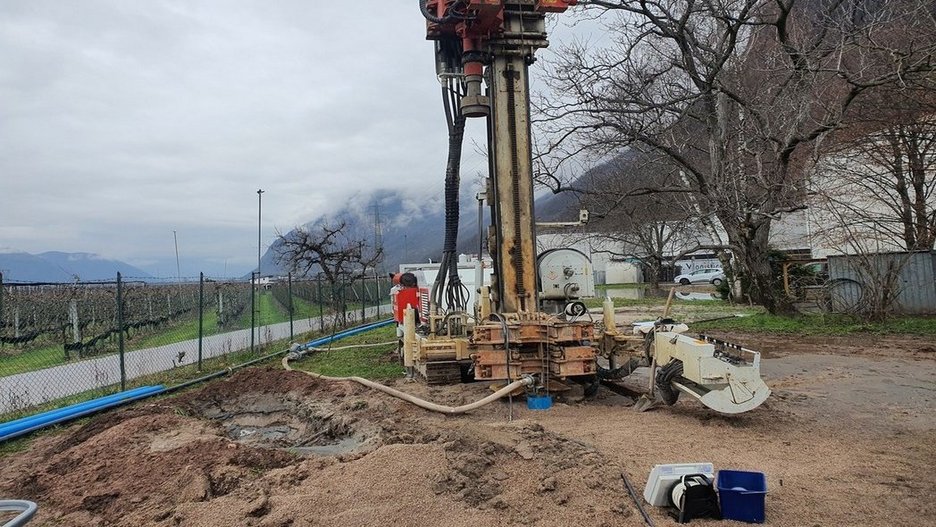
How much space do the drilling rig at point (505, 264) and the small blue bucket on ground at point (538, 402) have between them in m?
0.13

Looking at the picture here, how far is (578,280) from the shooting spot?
8.20 meters

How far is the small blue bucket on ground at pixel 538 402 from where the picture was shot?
677 cm

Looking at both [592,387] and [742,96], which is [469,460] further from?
[742,96]

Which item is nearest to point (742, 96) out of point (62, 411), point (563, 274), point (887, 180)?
point (887, 180)

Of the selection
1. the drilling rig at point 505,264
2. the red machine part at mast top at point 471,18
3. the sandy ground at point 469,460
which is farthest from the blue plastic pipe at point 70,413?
the red machine part at mast top at point 471,18

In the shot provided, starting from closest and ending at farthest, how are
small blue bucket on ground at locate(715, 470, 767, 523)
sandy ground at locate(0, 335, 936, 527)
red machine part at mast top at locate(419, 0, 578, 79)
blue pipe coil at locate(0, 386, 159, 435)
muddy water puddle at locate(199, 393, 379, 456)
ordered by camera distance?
small blue bucket on ground at locate(715, 470, 767, 523) < sandy ground at locate(0, 335, 936, 527) < muddy water puddle at locate(199, 393, 379, 456) < blue pipe coil at locate(0, 386, 159, 435) < red machine part at mast top at locate(419, 0, 578, 79)

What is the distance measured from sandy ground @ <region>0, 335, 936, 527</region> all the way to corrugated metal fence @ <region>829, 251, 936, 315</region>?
7.76m

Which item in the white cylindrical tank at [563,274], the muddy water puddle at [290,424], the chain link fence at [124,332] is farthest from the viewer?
the chain link fence at [124,332]

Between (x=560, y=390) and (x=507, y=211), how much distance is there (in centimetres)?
226

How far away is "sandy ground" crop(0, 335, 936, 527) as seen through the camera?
3918 mm

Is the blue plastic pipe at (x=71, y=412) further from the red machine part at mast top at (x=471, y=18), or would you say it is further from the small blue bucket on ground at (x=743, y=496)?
the small blue bucket on ground at (x=743, y=496)

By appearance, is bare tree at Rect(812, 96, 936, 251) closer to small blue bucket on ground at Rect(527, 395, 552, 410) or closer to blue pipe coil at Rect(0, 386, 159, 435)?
small blue bucket on ground at Rect(527, 395, 552, 410)

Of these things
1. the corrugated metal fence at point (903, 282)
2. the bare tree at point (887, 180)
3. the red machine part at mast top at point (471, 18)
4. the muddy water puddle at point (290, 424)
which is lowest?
the muddy water puddle at point (290, 424)

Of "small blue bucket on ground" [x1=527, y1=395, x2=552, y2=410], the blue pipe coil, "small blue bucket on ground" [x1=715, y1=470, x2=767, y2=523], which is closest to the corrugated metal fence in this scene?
"small blue bucket on ground" [x1=527, y1=395, x2=552, y2=410]
